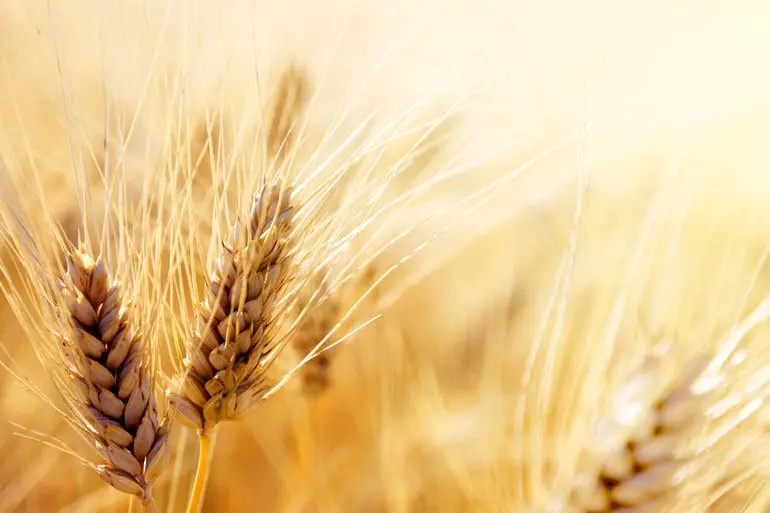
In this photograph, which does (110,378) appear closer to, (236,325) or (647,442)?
(236,325)

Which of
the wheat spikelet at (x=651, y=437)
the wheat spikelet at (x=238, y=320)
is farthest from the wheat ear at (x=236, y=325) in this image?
the wheat spikelet at (x=651, y=437)

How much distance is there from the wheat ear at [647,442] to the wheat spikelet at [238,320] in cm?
32

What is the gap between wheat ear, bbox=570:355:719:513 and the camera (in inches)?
26.1

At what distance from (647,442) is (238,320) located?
1.23 feet

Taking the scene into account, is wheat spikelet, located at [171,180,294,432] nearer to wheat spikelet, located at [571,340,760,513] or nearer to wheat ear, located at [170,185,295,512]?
wheat ear, located at [170,185,295,512]

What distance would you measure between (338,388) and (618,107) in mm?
836

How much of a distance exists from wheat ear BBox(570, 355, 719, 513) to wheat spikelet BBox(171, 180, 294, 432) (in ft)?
1.05

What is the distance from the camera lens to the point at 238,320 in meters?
0.65

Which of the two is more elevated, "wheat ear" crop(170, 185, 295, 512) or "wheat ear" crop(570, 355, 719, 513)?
"wheat ear" crop(170, 185, 295, 512)

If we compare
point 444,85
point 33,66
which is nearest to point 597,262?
point 444,85

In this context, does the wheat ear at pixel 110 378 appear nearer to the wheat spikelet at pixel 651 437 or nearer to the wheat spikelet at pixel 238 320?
the wheat spikelet at pixel 238 320

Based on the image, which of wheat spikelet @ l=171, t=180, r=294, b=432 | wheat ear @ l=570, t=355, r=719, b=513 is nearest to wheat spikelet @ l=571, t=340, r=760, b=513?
wheat ear @ l=570, t=355, r=719, b=513

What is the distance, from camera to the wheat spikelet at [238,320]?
66 cm

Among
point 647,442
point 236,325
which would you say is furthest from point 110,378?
point 647,442
